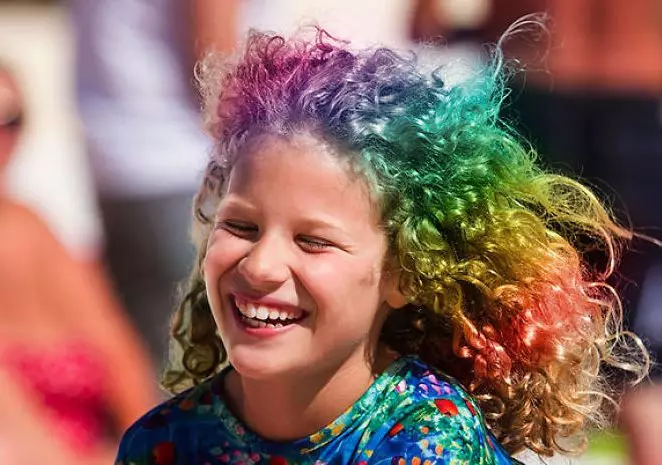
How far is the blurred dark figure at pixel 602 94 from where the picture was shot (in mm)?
4391

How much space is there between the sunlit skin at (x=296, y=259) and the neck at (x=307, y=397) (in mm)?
12

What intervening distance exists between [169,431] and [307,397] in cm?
28

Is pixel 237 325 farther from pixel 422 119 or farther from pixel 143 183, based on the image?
pixel 143 183

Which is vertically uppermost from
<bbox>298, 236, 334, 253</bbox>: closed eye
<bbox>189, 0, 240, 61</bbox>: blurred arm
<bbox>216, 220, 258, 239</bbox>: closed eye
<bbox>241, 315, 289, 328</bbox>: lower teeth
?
<bbox>298, 236, 334, 253</bbox>: closed eye

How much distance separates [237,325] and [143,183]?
8.18 ft

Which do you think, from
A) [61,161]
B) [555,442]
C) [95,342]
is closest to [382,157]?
[555,442]

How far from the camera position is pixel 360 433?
2.19m

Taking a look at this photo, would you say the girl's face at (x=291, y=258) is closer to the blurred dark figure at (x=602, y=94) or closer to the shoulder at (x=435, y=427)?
the shoulder at (x=435, y=427)

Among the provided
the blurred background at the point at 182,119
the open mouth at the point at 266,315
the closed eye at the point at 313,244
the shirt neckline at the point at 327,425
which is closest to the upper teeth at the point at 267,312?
the open mouth at the point at 266,315

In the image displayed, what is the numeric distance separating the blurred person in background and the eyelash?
2284 millimetres

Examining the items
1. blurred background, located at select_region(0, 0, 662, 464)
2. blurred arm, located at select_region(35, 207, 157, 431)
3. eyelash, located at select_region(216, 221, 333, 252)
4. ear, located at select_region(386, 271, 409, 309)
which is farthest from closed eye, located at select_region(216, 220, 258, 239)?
blurred arm, located at select_region(35, 207, 157, 431)

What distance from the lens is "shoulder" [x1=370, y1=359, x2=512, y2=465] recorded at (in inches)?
82.0

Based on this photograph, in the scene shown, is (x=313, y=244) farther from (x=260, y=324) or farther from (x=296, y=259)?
(x=260, y=324)

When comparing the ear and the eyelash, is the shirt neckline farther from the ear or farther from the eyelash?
the eyelash
